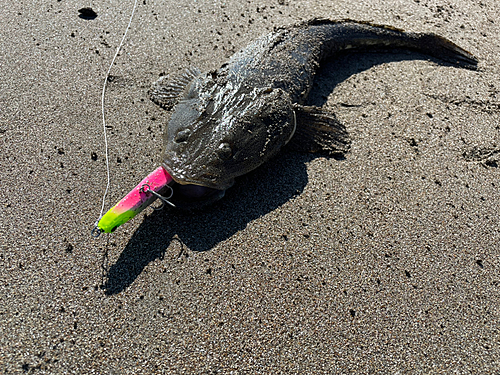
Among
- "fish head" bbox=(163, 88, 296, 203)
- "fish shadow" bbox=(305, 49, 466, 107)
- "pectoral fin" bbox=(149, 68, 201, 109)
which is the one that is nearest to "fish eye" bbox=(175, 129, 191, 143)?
"fish head" bbox=(163, 88, 296, 203)

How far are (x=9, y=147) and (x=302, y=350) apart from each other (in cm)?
291

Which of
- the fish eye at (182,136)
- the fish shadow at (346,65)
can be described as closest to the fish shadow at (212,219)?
the fish eye at (182,136)

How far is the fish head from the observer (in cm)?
293

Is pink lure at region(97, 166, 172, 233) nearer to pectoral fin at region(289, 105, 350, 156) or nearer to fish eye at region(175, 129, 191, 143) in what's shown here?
fish eye at region(175, 129, 191, 143)

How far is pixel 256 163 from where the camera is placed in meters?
3.24

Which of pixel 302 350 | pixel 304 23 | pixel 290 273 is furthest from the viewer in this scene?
pixel 304 23

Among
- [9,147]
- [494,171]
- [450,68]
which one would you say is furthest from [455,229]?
[9,147]

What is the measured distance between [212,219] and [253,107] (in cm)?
101

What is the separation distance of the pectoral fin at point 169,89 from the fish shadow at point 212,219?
1.13m

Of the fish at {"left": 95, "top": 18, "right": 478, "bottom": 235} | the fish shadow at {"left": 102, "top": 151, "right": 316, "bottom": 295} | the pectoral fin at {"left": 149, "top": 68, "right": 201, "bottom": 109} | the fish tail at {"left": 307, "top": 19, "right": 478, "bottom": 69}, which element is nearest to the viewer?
the fish shadow at {"left": 102, "top": 151, "right": 316, "bottom": 295}

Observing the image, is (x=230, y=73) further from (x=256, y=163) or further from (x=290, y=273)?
(x=290, y=273)

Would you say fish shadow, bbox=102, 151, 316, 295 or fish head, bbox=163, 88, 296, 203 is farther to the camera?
fish head, bbox=163, 88, 296, 203

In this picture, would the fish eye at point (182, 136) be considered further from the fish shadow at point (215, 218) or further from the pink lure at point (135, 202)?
the fish shadow at point (215, 218)

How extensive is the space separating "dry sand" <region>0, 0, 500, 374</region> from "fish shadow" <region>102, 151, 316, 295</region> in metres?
0.01
